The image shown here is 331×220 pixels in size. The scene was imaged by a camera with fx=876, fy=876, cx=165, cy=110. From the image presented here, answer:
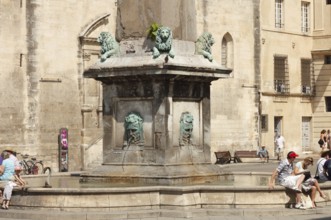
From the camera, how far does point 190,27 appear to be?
17844mm

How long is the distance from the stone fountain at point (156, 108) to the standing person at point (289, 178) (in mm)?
1540

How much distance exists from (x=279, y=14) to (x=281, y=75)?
10.4ft

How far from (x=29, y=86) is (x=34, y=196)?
17.8 metres

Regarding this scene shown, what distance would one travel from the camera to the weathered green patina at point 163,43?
16.6 m

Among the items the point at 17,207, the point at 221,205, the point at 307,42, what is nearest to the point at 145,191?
the point at 221,205

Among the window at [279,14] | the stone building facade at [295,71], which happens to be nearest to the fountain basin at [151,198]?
the stone building facade at [295,71]

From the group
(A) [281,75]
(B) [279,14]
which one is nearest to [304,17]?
(B) [279,14]

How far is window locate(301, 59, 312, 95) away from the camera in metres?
47.0

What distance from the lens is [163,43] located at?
54.6ft

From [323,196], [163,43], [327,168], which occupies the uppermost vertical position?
[163,43]

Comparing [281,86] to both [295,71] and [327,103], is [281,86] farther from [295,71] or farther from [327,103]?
[327,103]

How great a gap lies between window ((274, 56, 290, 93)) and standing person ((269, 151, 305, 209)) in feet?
92.7

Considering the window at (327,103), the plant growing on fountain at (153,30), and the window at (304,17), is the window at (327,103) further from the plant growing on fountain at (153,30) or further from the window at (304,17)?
the plant growing on fountain at (153,30)

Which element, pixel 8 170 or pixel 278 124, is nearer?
pixel 8 170
